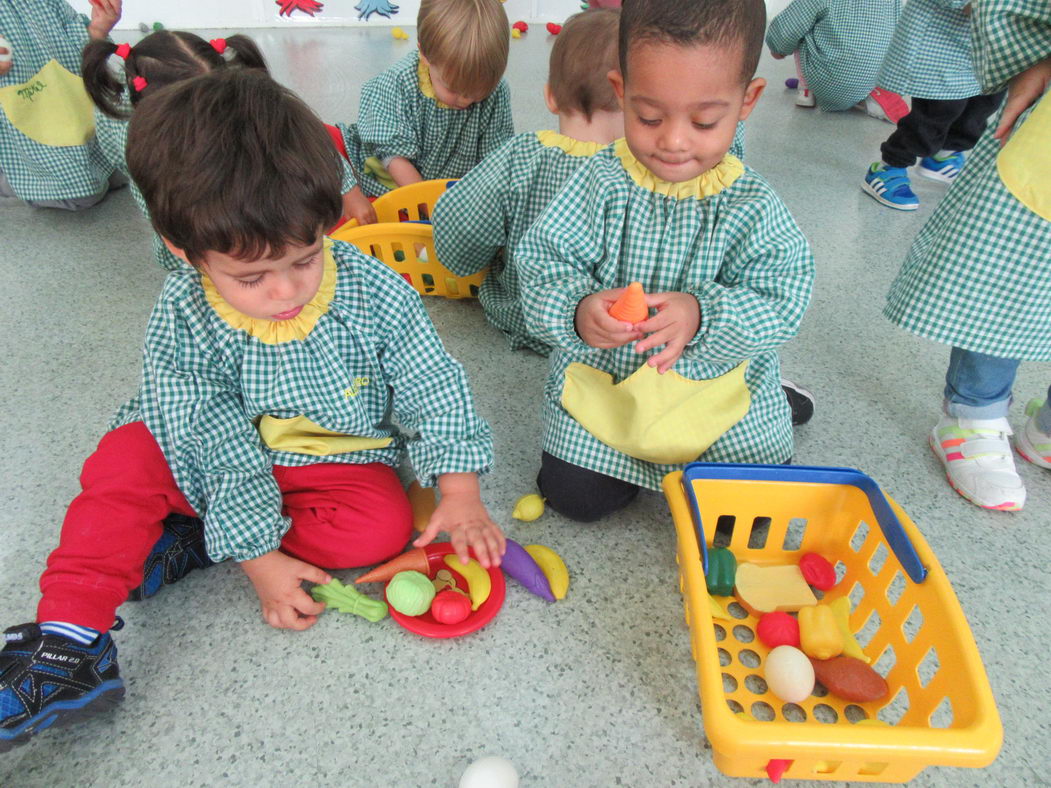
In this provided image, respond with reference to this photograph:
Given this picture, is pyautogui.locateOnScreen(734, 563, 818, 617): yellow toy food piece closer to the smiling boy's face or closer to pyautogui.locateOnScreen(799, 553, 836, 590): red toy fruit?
pyautogui.locateOnScreen(799, 553, 836, 590): red toy fruit

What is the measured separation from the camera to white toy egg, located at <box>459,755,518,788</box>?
0.59 m

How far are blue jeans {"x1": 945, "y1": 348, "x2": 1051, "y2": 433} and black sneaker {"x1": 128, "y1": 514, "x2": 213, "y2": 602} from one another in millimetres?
945

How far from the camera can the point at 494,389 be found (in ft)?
3.61

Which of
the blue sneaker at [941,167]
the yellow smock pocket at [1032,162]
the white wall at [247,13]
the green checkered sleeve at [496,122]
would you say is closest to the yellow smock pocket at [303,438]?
the yellow smock pocket at [1032,162]

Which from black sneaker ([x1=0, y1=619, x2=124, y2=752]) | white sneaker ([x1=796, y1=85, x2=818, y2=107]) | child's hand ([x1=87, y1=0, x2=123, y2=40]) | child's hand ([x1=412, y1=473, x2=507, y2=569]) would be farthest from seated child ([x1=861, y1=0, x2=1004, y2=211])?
black sneaker ([x1=0, y1=619, x2=124, y2=752])

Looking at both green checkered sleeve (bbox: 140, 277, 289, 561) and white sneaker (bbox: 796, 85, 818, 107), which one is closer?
green checkered sleeve (bbox: 140, 277, 289, 561)

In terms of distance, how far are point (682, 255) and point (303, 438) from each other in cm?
45

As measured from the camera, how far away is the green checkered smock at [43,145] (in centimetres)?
150

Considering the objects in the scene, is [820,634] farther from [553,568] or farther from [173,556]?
[173,556]

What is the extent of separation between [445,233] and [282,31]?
272 cm

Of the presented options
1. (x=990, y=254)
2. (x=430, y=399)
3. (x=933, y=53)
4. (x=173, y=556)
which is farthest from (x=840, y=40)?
(x=173, y=556)

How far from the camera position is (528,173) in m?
1.06

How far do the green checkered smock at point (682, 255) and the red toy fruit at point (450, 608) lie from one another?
29 centimetres

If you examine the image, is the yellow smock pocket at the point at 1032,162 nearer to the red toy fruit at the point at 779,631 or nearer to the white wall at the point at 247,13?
the red toy fruit at the point at 779,631
